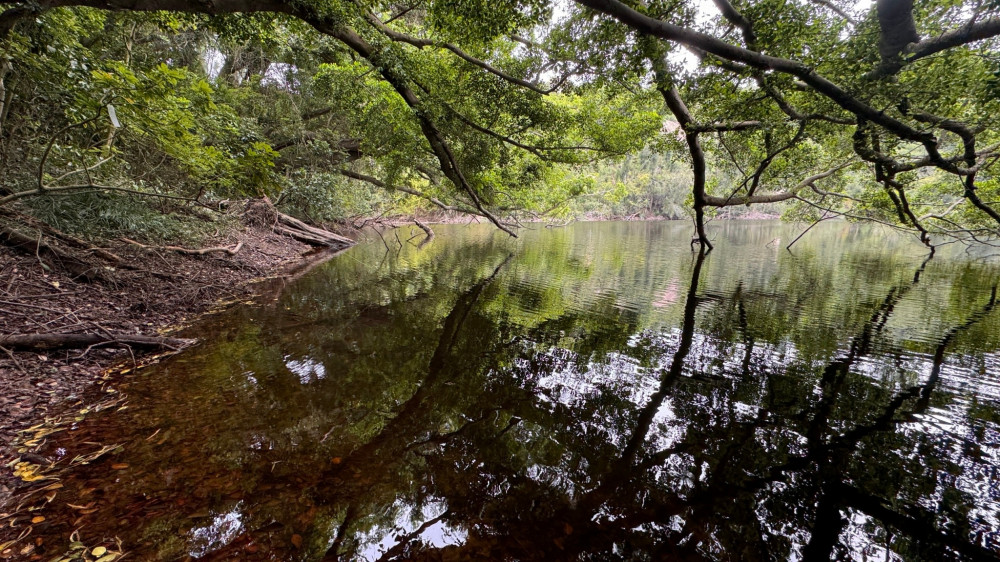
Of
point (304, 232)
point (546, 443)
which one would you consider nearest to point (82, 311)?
point (546, 443)

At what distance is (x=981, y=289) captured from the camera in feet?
38.1

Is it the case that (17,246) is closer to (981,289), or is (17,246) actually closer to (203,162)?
(203,162)

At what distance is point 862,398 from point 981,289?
504 inches

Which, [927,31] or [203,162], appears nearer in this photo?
[927,31]

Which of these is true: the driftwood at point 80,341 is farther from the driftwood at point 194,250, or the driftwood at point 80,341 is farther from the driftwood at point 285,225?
the driftwood at point 285,225

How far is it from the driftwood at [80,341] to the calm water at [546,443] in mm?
421

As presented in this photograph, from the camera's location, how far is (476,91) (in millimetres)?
8805

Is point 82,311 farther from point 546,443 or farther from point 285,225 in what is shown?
point 285,225

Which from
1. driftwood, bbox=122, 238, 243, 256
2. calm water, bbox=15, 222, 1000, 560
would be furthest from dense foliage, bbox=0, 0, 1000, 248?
calm water, bbox=15, 222, 1000, 560

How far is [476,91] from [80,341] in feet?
27.4

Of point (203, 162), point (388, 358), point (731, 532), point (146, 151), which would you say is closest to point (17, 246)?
point (203, 162)

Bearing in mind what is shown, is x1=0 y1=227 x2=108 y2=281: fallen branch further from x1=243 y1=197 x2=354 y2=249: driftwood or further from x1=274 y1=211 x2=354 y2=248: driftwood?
x1=274 y1=211 x2=354 y2=248: driftwood

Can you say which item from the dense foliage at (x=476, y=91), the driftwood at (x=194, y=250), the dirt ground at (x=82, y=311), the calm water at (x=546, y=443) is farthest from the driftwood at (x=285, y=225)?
the calm water at (x=546, y=443)

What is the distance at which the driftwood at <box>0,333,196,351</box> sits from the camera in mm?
4281
